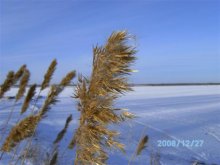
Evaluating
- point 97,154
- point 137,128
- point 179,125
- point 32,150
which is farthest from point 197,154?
point 97,154

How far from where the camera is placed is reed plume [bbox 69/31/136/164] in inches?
71.6

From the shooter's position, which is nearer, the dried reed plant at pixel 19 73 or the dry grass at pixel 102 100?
the dry grass at pixel 102 100

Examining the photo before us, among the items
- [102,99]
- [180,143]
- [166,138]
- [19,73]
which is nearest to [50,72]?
[19,73]

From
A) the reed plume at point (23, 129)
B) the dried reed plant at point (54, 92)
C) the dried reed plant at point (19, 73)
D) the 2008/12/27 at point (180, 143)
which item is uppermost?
the dried reed plant at point (19, 73)

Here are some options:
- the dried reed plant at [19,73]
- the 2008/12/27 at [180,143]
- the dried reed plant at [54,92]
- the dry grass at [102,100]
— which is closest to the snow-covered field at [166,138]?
the 2008/12/27 at [180,143]

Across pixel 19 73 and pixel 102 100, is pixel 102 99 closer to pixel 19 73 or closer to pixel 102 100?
pixel 102 100

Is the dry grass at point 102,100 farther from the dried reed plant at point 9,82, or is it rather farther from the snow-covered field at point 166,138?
the snow-covered field at point 166,138

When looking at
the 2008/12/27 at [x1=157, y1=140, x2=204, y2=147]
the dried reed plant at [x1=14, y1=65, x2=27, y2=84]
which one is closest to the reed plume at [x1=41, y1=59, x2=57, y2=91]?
the dried reed plant at [x1=14, y1=65, x2=27, y2=84]

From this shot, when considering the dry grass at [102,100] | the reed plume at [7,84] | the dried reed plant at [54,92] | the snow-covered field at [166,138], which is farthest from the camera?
the snow-covered field at [166,138]

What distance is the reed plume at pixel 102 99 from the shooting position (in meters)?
1.82

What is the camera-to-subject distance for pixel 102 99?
185 centimetres

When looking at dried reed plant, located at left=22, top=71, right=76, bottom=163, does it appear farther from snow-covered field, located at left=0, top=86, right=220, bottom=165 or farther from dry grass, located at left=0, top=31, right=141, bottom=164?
snow-covered field, located at left=0, top=86, right=220, bottom=165

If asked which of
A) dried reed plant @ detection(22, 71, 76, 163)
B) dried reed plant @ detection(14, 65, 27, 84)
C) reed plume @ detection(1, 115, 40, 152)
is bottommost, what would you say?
reed plume @ detection(1, 115, 40, 152)

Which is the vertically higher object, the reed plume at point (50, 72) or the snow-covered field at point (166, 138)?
the reed plume at point (50, 72)
